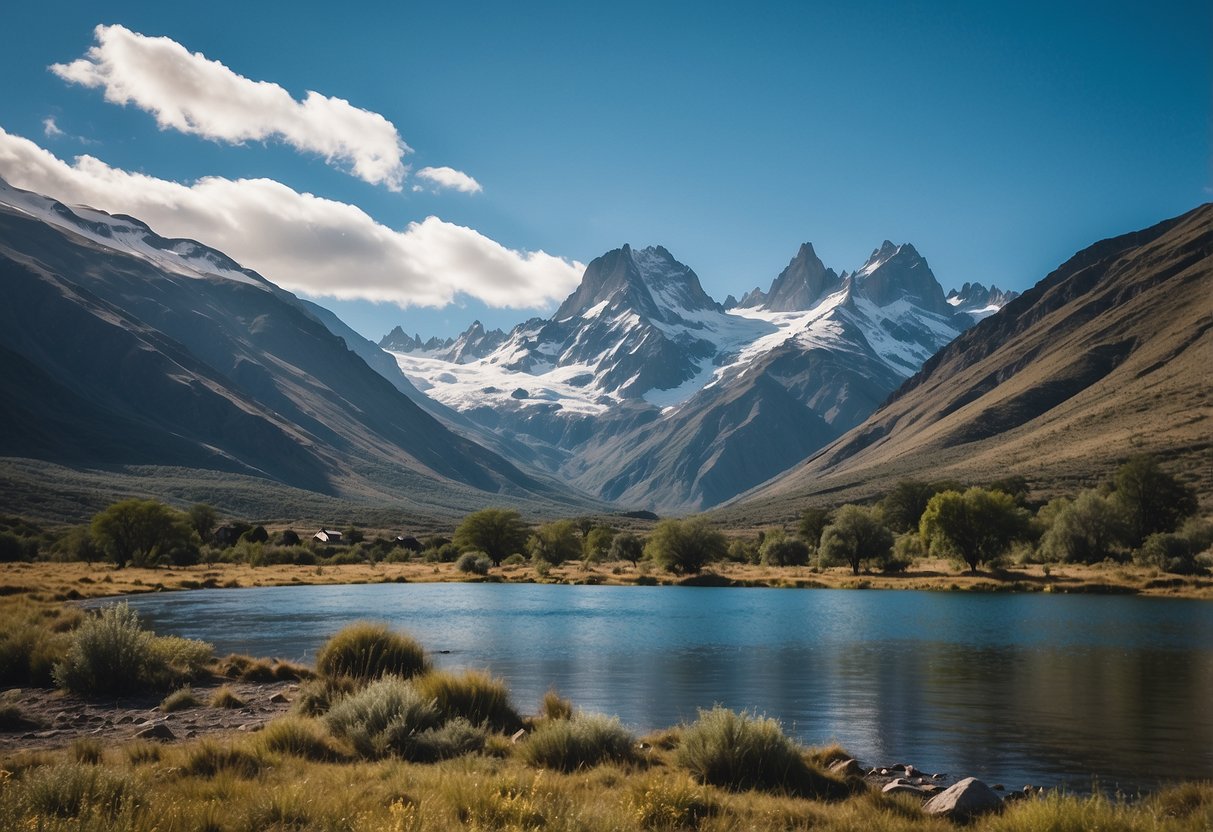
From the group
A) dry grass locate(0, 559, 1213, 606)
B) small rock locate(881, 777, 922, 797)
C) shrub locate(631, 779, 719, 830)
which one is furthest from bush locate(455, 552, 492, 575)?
shrub locate(631, 779, 719, 830)

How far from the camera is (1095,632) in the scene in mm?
46406

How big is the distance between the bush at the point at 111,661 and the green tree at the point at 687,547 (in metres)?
83.8

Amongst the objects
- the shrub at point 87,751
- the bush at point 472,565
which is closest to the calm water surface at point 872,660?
the shrub at point 87,751

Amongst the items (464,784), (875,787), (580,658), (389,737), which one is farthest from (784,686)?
(464,784)

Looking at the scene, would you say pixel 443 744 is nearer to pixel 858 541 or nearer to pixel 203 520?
pixel 858 541

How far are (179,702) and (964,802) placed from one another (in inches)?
666

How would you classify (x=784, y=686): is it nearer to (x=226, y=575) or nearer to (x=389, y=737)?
(x=389, y=737)

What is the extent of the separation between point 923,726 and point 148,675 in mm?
20914

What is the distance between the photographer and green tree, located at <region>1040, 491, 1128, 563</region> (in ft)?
299

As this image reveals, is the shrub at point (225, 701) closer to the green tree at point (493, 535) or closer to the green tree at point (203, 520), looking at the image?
the green tree at point (493, 535)

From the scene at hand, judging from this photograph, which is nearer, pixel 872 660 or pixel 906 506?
pixel 872 660

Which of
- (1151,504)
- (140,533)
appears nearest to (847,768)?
(1151,504)

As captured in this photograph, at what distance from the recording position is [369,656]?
22359 millimetres

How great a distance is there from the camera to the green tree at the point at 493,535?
125 meters
